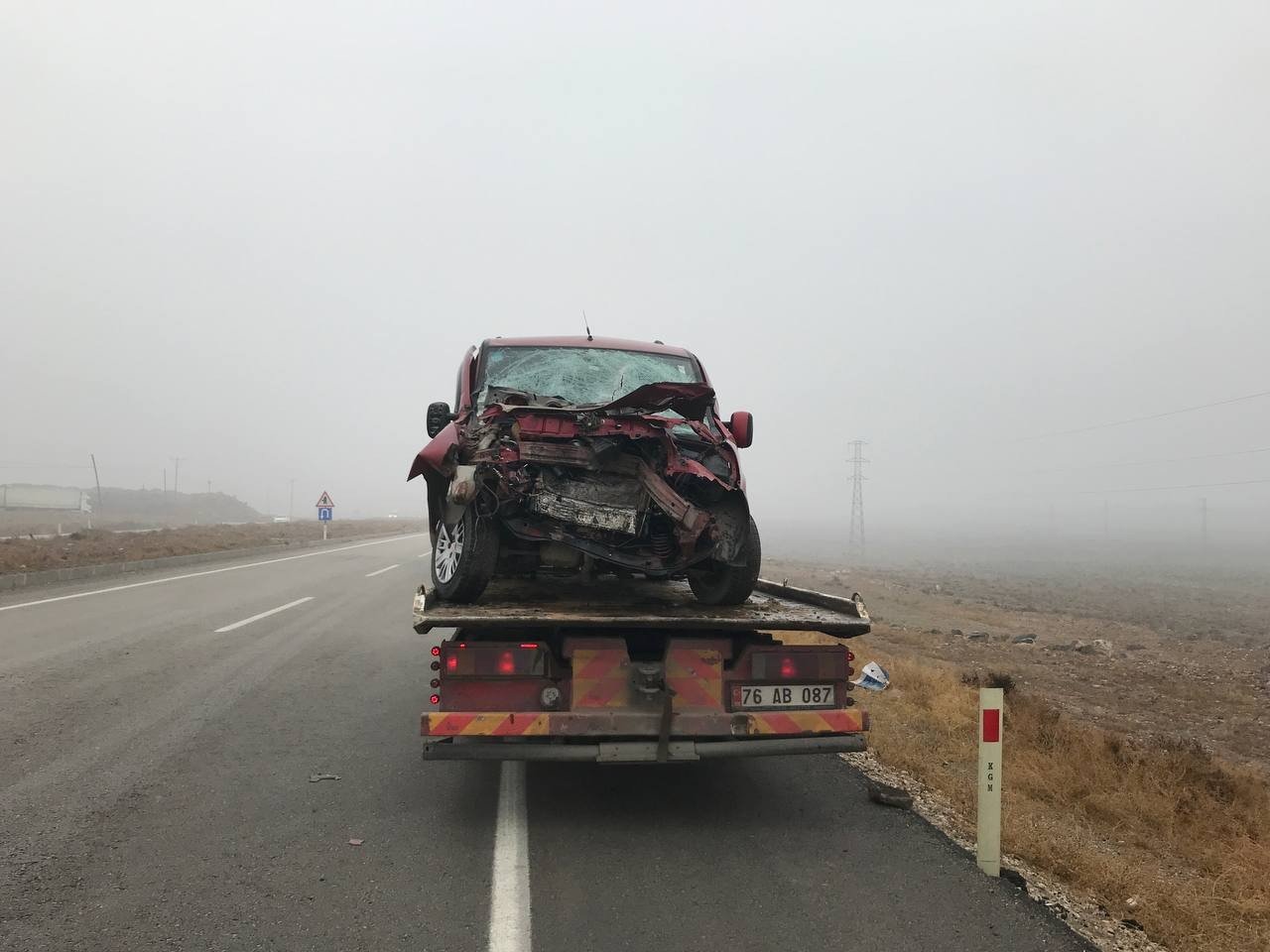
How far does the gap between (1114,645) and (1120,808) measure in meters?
13.8

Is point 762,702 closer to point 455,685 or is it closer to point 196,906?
point 455,685

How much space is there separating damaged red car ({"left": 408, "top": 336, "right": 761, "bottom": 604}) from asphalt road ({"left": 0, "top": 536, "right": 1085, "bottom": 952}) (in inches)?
52.0

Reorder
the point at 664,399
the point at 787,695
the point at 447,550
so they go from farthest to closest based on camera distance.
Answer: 1. the point at 447,550
2. the point at 664,399
3. the point at 787,695

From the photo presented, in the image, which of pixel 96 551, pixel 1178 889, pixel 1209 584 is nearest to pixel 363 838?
pixel 1178 889

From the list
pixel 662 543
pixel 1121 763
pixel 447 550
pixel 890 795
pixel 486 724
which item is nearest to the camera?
pixel 486 724

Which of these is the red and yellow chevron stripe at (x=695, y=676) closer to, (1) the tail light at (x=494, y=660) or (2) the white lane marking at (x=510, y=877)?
(1) the tail light at (x=494, y=660)

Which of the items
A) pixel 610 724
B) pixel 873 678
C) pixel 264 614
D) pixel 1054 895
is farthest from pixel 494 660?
pixel 264 614

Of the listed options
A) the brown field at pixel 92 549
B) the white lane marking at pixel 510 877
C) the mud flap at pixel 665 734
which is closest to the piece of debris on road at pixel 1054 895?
the mud flap at pixel 665 734

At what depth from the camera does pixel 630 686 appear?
13.9 ft

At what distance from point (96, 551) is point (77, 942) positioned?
21.1 meters

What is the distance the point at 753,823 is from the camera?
4445 mm

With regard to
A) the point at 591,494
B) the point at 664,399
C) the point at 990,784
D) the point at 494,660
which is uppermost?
the point at 664,399

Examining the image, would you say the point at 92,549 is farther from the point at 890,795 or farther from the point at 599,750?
the point at 890,795

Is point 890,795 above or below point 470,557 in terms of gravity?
below
